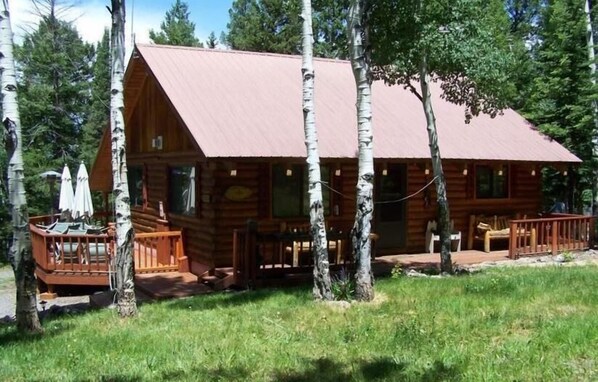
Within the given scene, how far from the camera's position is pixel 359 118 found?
8.27m

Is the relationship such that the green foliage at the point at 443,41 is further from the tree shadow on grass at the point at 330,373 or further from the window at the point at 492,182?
the tree shadow on grass at the point at 330,373

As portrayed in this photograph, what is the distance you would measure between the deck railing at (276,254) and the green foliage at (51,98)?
24.1 metres

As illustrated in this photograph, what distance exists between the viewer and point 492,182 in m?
15.7

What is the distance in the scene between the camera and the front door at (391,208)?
14.2m

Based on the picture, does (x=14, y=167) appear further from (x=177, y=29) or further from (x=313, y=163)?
(x=177, y=29)

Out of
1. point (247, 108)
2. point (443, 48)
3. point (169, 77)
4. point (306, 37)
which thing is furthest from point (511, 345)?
point (169, 77)

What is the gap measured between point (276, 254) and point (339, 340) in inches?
210

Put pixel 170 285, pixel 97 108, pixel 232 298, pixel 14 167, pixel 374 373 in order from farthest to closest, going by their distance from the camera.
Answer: pixel 97 108 → pixel 170 285 → pixel 232 298 → pixel 14 167 → pixel 374 373

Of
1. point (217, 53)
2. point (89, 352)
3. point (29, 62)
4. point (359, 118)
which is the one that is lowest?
point (89, 352)

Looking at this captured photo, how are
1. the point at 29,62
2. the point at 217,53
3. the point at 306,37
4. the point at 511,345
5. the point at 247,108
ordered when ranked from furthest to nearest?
the point at 29,62, the point at 217,53, the point at 247,108, the point at 306,37, the point at 511,345

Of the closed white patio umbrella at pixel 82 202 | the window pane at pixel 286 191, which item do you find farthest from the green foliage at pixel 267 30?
the window pane at pixel 286 191

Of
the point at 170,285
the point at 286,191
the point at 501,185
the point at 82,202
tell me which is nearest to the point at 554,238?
the point at 501,185

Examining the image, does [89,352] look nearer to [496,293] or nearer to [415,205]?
[496,293]

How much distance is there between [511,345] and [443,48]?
19.1ft
